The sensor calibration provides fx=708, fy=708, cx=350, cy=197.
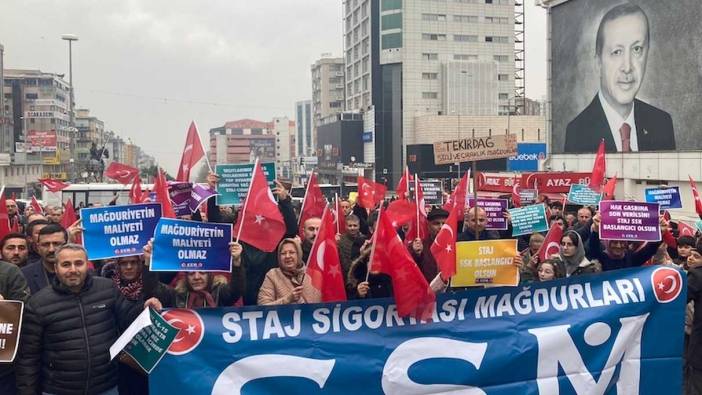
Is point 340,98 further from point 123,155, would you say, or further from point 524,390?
point 524,390

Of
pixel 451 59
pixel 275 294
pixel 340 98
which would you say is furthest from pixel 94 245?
pixel 340 98

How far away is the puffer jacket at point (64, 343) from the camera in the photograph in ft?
13.9

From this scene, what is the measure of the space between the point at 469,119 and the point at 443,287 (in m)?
62.6

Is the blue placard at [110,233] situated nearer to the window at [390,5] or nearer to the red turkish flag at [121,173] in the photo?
the red turkish flag at [121,173]

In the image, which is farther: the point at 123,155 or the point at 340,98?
the point at 123,155

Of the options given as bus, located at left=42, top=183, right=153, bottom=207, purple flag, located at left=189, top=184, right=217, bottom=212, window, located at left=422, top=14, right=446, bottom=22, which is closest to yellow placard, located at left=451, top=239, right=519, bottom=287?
purple flag, located at left=189, top=184, right=217, bottom=212

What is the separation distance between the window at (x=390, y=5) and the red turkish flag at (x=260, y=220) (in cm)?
6540

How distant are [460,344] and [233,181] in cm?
372

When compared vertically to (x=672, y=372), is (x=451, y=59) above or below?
above

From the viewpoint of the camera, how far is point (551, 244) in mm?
7426

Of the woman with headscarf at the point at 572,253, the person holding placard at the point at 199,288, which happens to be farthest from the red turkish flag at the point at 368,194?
the person holding placard at the point at 199,288

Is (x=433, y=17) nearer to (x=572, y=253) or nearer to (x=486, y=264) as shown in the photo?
(x=572, y=253)

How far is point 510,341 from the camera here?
4883mm

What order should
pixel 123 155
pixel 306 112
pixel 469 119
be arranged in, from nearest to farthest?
pixel 469 119 → pixel 123 155 → pixel 306 112
